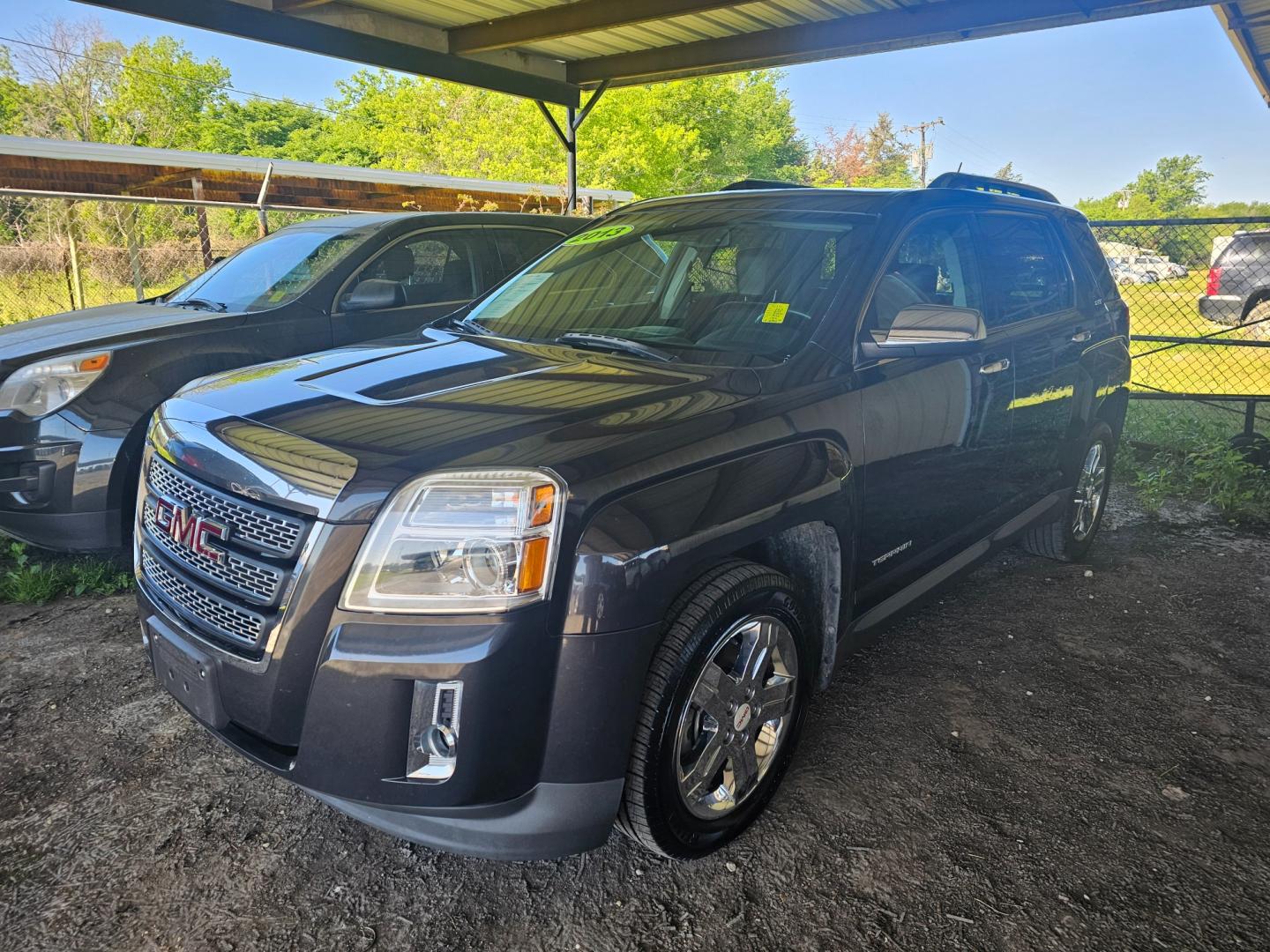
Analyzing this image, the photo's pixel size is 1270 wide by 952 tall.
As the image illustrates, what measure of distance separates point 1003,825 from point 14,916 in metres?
2.63

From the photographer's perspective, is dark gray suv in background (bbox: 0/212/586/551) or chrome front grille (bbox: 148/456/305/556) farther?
dark gray suv in background (bbox: 0/212/586/551)

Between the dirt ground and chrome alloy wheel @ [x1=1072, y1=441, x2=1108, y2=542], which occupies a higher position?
chrome alloy wheel @ [x1=1072, y1=441, x2=1108, y2=542]

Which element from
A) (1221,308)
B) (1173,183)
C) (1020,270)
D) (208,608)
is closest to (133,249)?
(208,608)

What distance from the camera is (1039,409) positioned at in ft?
12.1

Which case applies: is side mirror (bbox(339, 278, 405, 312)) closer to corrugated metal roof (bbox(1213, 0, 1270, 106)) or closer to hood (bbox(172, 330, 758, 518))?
hood (bbox(172, 330, 758, 518))

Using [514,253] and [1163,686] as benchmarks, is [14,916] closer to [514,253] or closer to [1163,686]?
[1163,686]

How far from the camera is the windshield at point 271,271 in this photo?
4.89 metres

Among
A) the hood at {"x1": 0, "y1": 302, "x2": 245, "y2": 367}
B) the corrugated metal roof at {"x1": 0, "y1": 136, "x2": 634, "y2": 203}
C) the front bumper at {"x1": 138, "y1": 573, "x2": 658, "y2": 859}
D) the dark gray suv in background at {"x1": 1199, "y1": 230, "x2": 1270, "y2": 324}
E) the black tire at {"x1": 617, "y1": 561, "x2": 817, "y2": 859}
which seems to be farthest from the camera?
the corrugated metal roof at {"x1": 0, "y1": 136, "x2": 634, "y2": 203}

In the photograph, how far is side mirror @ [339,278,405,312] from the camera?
450cm

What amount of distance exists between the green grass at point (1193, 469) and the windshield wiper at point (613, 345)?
4526 millimetres

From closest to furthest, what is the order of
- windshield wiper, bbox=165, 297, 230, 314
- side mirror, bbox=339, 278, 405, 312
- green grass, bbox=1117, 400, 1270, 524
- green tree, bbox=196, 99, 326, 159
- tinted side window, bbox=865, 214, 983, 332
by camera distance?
1. tinted side window, bbox=865, 214, 983, 332
2. side mirror, bbox=339, 278, 405, 312
3. windshield wiper, bbox=165, 297, 230, 314
4. green grass, bbox=1117, 400, 1270, 524
5. green tree, bbox=196, 99, 326, 159

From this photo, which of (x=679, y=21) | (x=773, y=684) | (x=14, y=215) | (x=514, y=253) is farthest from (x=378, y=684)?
(x=14, y=215)

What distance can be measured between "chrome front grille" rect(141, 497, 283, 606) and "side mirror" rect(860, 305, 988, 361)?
1.83 metres

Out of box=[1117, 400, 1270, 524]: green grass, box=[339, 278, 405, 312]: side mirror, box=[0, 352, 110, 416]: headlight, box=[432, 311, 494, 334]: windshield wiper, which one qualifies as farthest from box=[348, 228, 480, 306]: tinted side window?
box=[1117, 400, 1270, 524]: green grass
